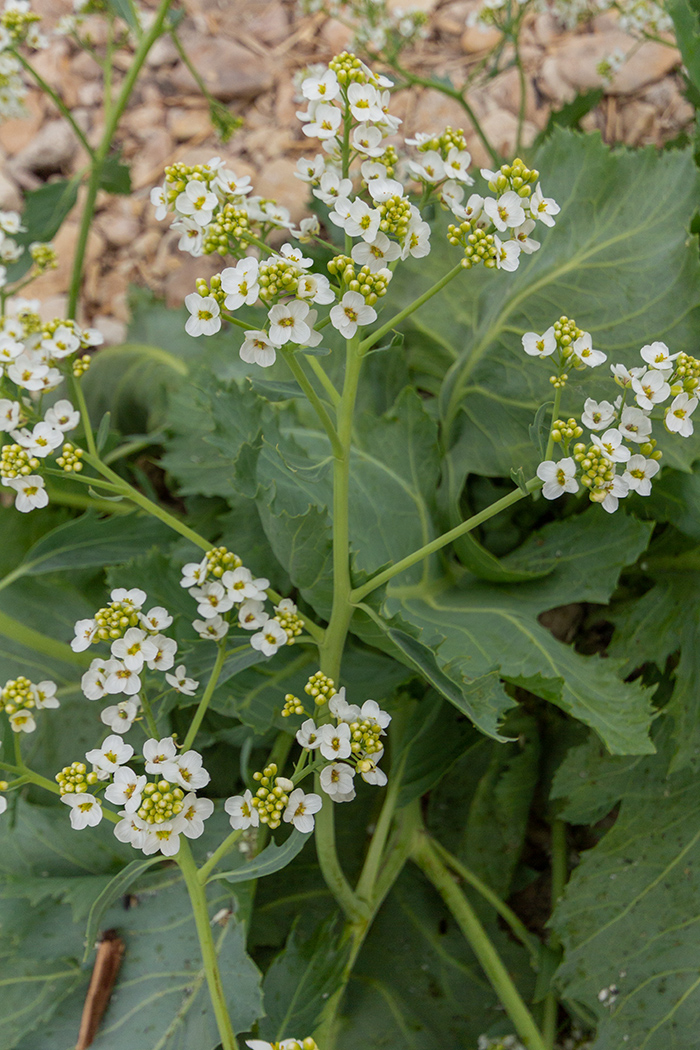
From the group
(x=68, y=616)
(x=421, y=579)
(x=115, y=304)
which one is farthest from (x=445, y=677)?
(x=115, y=304)

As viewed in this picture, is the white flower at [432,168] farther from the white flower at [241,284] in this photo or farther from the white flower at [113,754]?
the white flower at [113,754]

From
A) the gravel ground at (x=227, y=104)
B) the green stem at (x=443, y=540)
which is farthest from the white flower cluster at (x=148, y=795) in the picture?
the gravel ground at (x=227, y=104)

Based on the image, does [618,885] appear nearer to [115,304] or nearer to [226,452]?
[226,452]

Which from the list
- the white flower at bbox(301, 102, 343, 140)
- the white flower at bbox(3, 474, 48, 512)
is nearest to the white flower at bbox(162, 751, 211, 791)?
the white flower at bbox(3, 474, 48, 512)

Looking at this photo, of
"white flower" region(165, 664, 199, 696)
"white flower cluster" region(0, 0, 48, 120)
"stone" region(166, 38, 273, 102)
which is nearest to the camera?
"white flower" region(165, 664, 199, 696)

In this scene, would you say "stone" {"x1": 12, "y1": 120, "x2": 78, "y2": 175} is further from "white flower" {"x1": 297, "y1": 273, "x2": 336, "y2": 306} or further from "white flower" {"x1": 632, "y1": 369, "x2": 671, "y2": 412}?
"white flower" {"x1": 632, "y1": 369, "x2": 671, "y2": 412}

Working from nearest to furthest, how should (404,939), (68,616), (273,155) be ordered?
(404,939)
(68,616)
(273,155)

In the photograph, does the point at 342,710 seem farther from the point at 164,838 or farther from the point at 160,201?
the point at 160,201
